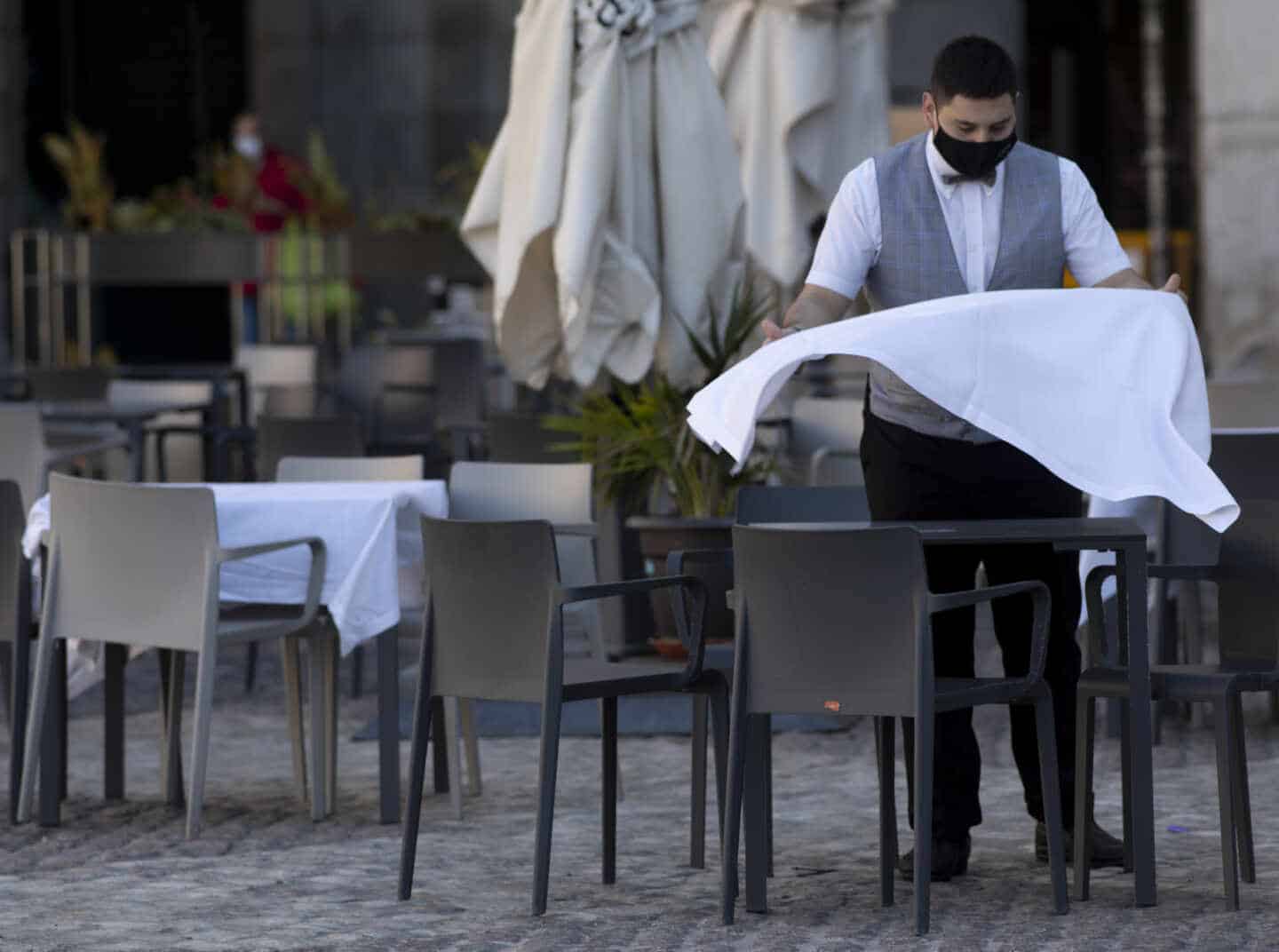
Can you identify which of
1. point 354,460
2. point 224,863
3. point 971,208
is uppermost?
point 971,208

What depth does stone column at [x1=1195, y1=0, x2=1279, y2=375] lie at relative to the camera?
627 inches

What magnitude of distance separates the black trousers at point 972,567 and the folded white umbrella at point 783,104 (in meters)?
3.71

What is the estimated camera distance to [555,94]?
29.5 ft

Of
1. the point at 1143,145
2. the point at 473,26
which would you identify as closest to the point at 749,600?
the point at 473,26

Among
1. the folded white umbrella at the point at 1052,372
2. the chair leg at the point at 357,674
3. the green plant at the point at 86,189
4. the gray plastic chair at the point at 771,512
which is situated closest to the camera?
the folded white umbrella at the point at 1052,372

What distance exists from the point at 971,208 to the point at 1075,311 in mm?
440

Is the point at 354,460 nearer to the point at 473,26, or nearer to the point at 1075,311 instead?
the point at 1075,311

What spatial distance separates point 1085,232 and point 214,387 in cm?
667

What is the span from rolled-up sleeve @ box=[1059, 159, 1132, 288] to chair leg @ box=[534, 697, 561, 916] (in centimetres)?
163

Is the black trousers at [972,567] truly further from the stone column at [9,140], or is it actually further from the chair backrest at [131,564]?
the stone column at [9,140]

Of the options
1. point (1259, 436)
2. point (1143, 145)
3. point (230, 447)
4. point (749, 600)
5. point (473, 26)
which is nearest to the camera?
point (749, 600)

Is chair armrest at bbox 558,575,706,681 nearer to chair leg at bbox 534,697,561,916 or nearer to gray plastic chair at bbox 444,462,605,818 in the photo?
chair leg at bbox 534,697,561,916

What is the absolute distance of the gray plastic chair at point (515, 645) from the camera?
19.2 feet

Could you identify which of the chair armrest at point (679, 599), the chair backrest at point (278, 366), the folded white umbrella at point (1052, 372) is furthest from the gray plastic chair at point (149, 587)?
the chair backrest at point (278, 366)
